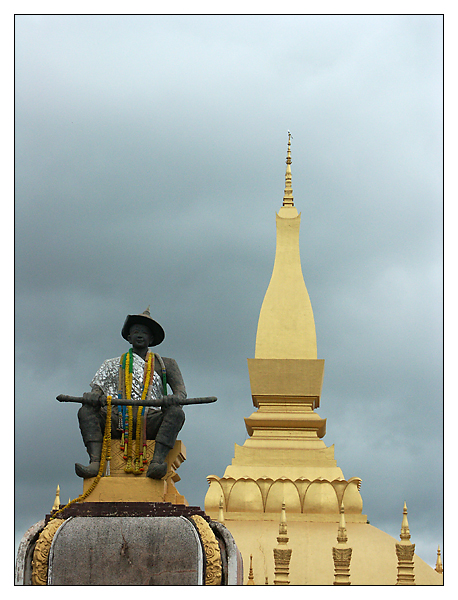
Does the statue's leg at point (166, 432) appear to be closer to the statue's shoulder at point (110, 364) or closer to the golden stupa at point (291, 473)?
the statue's shoulder at point (110, 364)

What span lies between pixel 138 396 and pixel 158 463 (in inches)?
48.6

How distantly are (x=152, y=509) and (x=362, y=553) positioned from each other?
11.8m

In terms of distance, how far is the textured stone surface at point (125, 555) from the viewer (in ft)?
49.7

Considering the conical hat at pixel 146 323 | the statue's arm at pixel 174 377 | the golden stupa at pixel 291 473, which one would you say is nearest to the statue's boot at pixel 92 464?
the statue's arm at pixel 174 377

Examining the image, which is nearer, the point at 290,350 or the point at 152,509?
the point at 152,509

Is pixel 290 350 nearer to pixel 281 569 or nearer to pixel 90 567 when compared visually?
pixel 281 569

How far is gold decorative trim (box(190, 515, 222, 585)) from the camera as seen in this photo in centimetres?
1536

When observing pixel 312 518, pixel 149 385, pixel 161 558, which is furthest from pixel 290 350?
pixel 161 558

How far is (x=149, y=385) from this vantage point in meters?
17.1

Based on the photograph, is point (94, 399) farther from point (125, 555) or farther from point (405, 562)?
point (405, 562)

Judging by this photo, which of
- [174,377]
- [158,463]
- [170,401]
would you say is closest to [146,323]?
[174,377]

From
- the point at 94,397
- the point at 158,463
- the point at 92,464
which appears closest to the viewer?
the point at 158,463

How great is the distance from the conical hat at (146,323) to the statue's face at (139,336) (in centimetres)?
6

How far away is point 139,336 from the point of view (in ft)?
57.1
